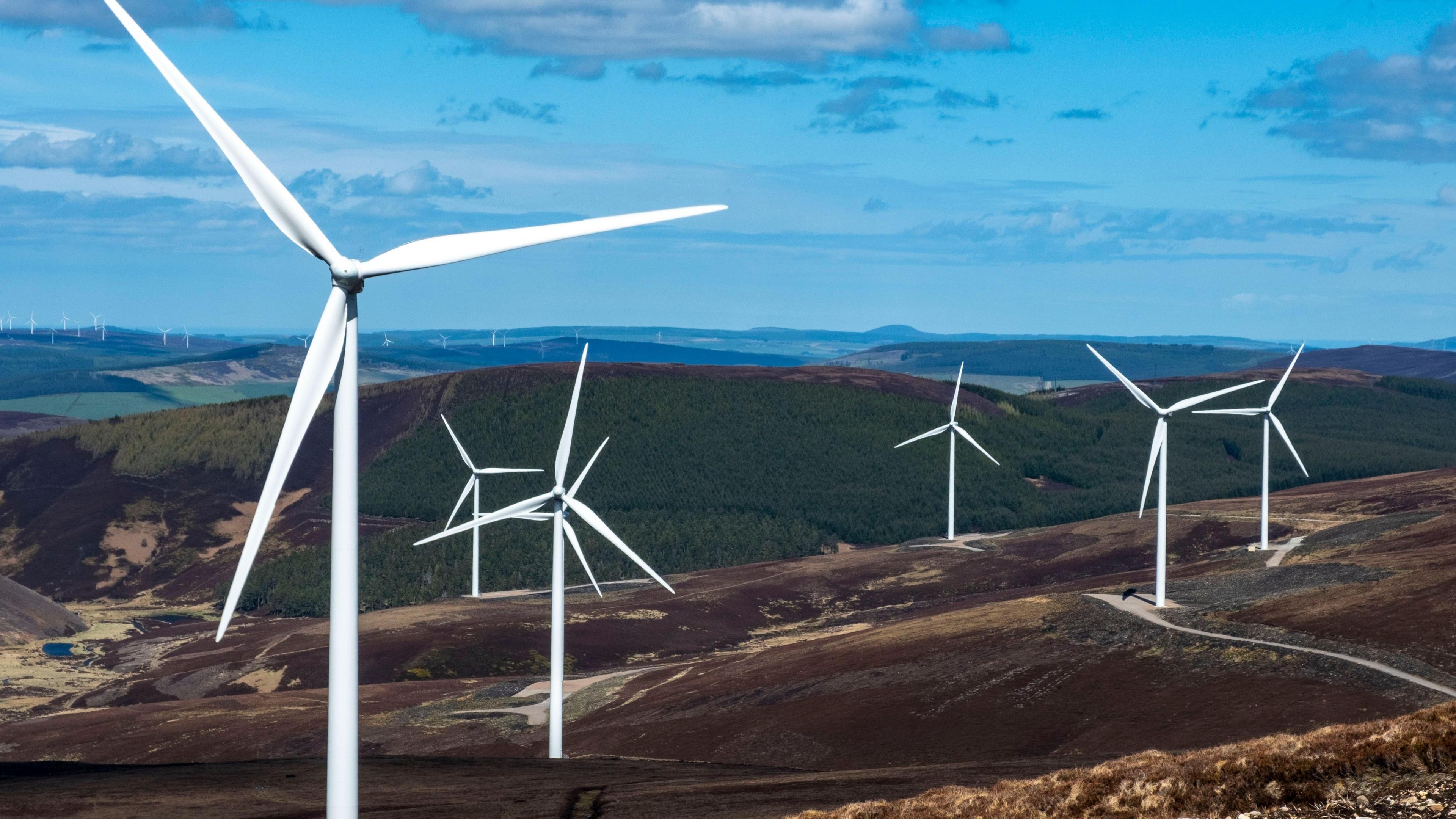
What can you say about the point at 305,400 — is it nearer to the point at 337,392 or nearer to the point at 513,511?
the point at 337,392

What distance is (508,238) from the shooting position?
32.5m

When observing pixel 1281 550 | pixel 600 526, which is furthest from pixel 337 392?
pixel 1281 550

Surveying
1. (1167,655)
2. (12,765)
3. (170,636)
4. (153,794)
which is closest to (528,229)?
(153,794)

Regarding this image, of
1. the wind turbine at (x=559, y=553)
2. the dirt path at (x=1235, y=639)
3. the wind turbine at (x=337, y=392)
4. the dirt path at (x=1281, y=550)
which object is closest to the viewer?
the wind turbine at (x=337, y=392)

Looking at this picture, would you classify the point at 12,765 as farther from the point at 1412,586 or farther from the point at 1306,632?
the point at 1412,586

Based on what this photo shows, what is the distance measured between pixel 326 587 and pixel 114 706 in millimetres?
68328

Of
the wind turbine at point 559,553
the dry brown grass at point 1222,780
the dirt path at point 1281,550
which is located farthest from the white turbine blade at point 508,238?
the dirt path at point 1281,550

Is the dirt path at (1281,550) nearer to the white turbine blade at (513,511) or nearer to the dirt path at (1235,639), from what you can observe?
the dirt path at (1235,639)

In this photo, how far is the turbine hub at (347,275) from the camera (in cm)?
2781

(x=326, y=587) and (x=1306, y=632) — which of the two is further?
(x=326, y=587)

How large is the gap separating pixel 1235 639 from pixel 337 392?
186ft

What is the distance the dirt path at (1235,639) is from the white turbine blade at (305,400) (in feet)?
150

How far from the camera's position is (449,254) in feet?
104

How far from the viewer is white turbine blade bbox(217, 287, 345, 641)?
26.7 meters
